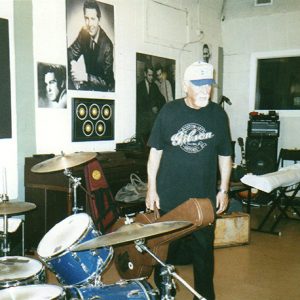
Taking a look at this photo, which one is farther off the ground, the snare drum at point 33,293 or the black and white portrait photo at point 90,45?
the black and white portrait photo at point 90,45

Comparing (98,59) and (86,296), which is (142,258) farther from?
(98,59)

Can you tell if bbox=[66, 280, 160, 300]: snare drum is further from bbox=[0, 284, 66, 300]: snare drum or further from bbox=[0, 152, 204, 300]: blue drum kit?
bbox=[0, 284, 66, 300]: snare drum

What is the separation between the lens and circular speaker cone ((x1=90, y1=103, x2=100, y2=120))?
202 inches

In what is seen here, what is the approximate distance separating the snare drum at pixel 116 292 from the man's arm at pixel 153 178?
714mm

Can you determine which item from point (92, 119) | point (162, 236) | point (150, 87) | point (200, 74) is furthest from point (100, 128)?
point (162, 236)

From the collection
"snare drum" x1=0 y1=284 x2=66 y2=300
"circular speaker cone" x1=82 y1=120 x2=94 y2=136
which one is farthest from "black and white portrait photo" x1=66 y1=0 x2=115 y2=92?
"snare drum" x1=0 y1=284 x2=66 y2=300

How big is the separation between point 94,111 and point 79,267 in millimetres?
2913

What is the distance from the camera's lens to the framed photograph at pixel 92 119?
4965 mm

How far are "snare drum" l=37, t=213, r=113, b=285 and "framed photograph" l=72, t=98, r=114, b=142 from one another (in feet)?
8.04

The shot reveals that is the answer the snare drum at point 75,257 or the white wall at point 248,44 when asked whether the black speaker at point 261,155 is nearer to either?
the white wall at point 248,44

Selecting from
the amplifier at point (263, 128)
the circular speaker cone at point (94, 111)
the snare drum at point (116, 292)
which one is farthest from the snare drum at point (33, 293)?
the amplifier at point (263, 128)

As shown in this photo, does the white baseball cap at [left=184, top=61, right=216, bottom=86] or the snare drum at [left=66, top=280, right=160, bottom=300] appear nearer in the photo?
the snare drum at [left=66, top=280, right=160, bottom=300]

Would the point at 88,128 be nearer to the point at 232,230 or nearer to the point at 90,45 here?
the point at 90,45

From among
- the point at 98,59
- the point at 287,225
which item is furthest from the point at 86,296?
the point at 287,225
